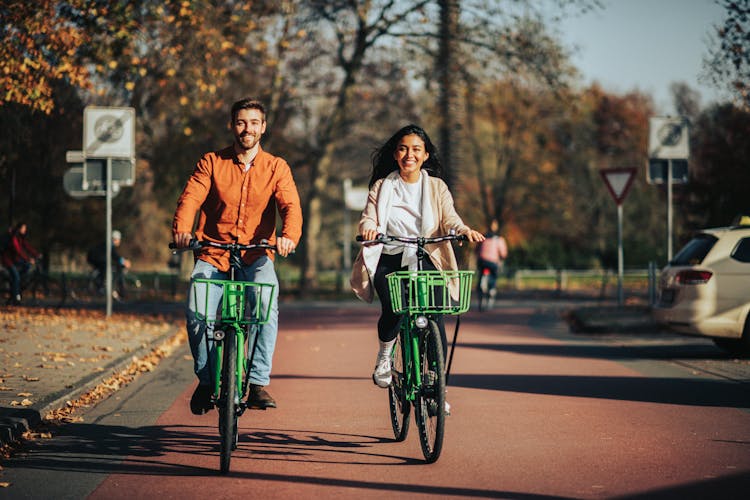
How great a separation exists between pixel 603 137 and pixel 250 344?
2154 inches

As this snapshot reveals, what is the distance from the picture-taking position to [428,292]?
22.2 ft

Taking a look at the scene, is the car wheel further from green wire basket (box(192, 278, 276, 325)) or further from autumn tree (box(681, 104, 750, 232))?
green wire basket (box(192, 278, 276, 325))

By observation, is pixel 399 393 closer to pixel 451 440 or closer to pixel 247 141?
pixel 451 440

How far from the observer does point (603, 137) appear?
59750 millimetres

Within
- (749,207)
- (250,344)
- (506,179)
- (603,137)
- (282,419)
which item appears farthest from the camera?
(603,137)

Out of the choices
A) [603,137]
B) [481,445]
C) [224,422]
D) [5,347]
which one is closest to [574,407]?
[481,445]

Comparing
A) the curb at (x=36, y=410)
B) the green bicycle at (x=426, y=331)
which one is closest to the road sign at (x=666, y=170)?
the curb at (x=36, y=410)

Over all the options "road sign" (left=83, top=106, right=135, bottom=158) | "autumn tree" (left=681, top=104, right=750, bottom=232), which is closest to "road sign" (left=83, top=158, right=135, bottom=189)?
"road sign" (left=83, top=106, right=135, bottom=158)

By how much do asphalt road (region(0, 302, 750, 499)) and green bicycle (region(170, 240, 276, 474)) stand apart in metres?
0.35

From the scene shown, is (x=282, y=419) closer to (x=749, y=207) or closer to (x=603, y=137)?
(x=749, y=207)

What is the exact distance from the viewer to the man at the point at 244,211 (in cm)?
684

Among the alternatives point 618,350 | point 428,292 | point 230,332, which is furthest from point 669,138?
point 230,332

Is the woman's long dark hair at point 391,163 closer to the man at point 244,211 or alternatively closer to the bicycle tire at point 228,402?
the man at point 244,211

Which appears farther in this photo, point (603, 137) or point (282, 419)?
point (603, 137)
